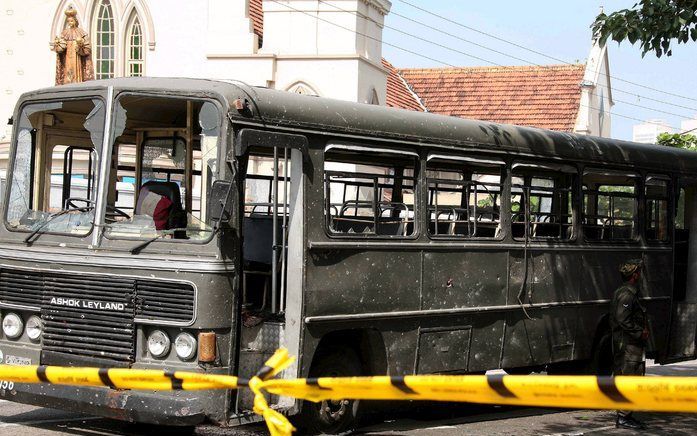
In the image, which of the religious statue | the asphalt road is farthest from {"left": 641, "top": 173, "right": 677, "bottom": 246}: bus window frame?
the religious statue

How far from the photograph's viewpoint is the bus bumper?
9.38 metres

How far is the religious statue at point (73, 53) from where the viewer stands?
1305 inches

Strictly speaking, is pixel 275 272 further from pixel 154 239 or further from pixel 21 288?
pixel 21 288

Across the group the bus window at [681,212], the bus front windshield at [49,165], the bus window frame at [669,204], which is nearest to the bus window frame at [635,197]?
the bus window frame at [669,204]

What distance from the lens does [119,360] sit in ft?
31.9

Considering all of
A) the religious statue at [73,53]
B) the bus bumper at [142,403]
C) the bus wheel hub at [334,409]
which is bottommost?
the bus wheel hub at [334,409]

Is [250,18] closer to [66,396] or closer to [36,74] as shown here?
[36,74]

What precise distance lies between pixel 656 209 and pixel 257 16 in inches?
861

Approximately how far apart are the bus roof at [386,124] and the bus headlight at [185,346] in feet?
5.82

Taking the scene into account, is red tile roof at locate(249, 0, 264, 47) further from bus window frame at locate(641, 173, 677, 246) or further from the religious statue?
bus window frame at locate(641, 173, 677, 246)

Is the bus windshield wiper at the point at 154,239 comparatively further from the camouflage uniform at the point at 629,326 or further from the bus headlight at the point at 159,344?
the camouflage uniform at the point at 629,326

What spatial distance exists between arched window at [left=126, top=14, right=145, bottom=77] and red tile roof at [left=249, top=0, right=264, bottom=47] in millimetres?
3123

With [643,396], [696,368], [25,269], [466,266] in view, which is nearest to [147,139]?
[25,269]

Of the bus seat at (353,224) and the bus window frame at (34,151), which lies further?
the bus seat at (353,224)
